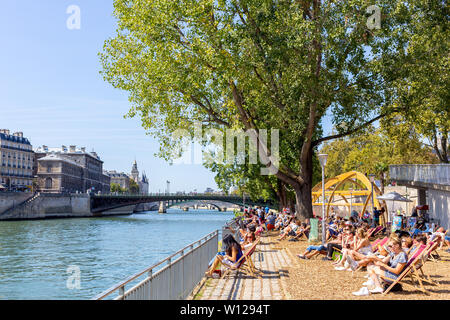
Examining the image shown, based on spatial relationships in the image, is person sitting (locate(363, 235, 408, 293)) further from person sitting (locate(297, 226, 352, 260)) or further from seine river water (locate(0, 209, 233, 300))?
seine river water (locate(0, 209, 233, 300))

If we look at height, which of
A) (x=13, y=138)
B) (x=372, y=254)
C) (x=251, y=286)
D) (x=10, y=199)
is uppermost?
(x=13, y=138)

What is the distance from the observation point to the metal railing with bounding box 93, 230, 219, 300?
19.6ft

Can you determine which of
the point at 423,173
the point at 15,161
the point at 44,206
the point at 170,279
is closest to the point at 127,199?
the point at 44,206

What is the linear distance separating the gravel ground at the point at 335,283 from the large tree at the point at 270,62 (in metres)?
8.40

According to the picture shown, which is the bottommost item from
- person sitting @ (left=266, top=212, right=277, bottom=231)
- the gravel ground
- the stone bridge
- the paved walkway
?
the paved walkway

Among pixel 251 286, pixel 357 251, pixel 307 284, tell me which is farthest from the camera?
pixel 357 251

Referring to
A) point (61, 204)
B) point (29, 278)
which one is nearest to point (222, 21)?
point (29, 278)

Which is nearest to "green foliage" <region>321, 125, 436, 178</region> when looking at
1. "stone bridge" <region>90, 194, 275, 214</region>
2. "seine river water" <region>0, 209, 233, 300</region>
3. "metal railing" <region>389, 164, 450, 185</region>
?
"metal railing" <region>389, 164, 450, 185</region>

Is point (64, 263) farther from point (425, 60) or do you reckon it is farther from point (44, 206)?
point (44, 206)

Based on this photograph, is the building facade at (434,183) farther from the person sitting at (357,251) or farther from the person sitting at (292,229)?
the person sitting at (357,251)

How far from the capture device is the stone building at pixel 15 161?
113625 millimetres

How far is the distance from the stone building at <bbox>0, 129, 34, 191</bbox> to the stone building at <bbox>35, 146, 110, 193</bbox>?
12.4 ft

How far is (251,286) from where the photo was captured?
1069 cm

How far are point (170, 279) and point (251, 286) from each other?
293 cm
